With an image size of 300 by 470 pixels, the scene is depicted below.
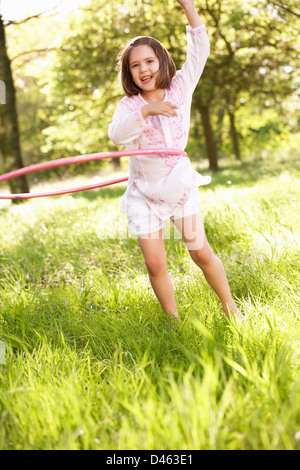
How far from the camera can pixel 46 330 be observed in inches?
112

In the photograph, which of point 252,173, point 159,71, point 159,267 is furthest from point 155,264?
point 252,173

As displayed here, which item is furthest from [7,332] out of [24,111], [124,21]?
[24,111]

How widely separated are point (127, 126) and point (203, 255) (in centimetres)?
88

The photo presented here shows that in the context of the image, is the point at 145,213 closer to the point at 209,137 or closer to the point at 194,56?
the point at 194,56

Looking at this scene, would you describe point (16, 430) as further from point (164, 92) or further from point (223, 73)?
point (223, 73)

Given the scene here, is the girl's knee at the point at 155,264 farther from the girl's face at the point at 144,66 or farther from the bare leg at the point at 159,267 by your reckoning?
the girl's face at the point at 144,66

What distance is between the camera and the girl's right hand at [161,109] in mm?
2252

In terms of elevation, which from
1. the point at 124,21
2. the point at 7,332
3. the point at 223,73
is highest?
the point at 124,21

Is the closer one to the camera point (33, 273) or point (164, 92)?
point (164, 92)

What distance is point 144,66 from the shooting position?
2.57 m

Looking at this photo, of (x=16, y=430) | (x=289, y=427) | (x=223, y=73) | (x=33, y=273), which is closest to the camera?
(x=289, y=427)

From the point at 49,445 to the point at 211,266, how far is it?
1.43 meters

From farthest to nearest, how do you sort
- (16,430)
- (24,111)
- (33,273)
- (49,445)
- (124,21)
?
(24,111) < (124,21) < (33,273) < (16,430) < (49,445)

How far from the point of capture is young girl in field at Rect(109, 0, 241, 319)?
2.62m
